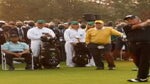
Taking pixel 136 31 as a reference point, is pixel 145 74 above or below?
below

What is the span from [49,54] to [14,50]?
126 centimetres

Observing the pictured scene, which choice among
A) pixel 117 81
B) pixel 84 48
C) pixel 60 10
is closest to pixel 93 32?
pixel 84 48

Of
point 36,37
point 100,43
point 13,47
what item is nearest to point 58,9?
point 36,37

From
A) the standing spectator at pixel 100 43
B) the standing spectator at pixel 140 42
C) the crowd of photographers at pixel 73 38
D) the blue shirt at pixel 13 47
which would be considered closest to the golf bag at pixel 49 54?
the crowd of photographers at pixel 73 38

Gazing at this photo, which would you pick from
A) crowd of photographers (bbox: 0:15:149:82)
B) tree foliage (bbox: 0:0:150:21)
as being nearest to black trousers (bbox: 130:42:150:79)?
crowd of photographers (bbox: 0:15:149:82)

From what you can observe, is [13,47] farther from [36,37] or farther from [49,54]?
[49,54]

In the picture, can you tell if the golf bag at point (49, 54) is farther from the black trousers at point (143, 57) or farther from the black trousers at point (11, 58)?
the black trousers at point (143, 57)

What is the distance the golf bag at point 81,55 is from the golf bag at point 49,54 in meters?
1.77

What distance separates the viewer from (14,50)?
2025 cm

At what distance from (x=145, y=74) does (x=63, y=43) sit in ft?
34.5

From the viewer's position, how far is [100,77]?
1655 centimetres

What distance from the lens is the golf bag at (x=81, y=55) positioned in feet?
73.3

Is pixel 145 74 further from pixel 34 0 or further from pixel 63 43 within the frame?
pixel 34 0

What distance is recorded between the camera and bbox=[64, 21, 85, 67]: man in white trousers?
2241 cm
